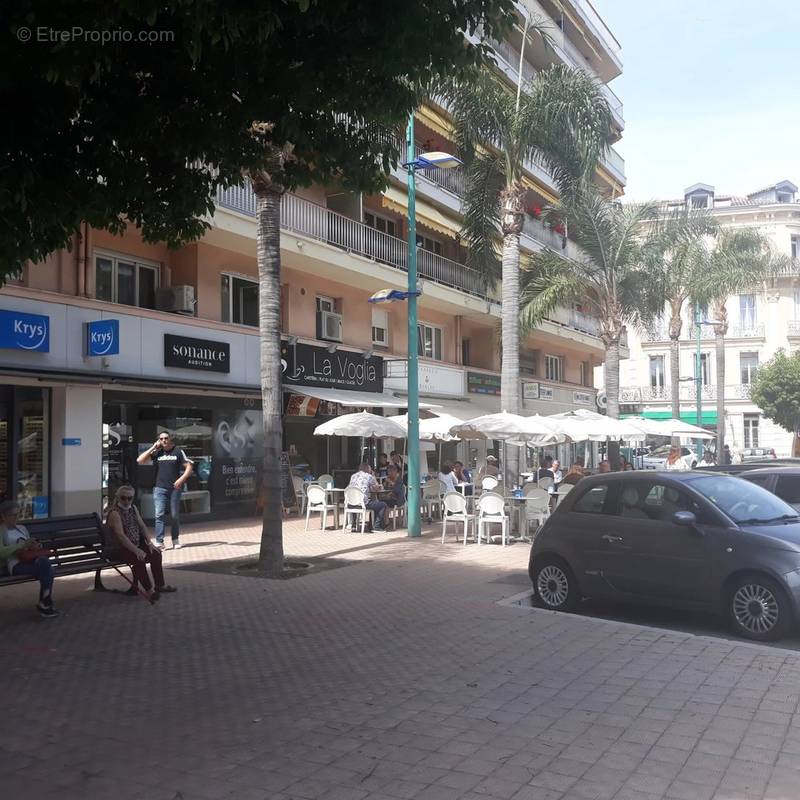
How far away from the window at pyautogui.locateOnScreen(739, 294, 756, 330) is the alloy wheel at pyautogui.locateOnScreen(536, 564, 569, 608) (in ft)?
176

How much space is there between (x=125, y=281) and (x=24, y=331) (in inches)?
141

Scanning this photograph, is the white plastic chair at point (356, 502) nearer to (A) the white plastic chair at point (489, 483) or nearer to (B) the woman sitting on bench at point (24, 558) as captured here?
(A) the white plastic chair at point (489, 483)

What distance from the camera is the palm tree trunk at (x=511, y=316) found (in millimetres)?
19844

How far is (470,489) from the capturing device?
20.3 m

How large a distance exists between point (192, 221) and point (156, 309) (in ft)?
29.5

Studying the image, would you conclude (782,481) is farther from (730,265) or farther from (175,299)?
(730,265)

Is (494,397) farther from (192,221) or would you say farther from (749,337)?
(749,337)

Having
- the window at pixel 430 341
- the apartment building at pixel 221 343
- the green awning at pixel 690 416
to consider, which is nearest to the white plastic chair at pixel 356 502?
the apartment building at pixel 221 343

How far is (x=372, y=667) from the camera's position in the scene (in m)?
6.78

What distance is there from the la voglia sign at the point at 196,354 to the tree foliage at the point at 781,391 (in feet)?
117

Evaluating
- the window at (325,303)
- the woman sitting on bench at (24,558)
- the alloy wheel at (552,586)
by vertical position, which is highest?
the window at (325,303)

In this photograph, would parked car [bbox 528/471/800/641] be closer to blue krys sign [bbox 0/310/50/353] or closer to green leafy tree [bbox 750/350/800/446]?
blue krys sign [bbox 0/310/50/353]

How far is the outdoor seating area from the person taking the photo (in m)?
15.1

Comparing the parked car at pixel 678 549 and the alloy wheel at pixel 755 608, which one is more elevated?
the parked car at pixel 678 549
